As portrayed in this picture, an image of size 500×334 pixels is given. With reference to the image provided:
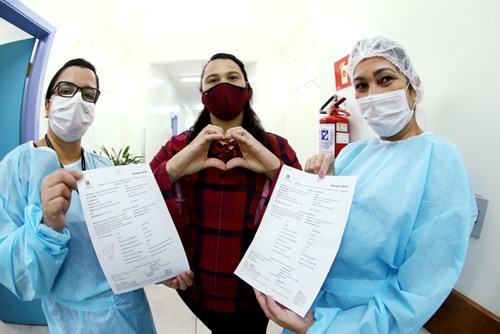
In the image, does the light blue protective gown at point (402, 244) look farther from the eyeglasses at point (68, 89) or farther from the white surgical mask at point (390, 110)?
the eyeglasses at point (68, 89)

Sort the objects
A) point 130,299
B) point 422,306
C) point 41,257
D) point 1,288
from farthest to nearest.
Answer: point 1,288 → point 130,299 → point 41,257 → point 422,306

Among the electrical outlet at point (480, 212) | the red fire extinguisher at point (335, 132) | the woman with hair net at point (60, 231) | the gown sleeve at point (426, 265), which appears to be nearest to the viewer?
the gown sleeve at point (426, 265)

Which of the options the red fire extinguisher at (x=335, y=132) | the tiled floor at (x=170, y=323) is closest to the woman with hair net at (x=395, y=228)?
the red fire extinguisher at (x=335, y=132)

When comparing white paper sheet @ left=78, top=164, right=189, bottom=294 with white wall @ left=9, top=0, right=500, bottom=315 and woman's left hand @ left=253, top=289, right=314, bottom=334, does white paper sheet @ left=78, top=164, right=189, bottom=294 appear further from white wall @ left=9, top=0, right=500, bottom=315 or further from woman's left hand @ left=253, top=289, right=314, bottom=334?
white wall @ left=9, top=0, right=500, bottom=315

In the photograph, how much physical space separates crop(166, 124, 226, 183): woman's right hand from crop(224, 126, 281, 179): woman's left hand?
0.13 ft

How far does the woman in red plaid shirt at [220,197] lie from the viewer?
673mm

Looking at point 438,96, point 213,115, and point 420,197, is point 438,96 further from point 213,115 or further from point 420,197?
point 213,115

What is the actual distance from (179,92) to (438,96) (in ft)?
22.1

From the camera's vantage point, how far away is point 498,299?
61cm

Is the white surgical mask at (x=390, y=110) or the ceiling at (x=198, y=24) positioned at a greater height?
the ceiling at (x=198, y=24)

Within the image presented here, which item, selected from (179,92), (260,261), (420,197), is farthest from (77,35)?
(179,92)

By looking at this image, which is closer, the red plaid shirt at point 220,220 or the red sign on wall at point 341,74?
the red plaid shirt at point 220,220

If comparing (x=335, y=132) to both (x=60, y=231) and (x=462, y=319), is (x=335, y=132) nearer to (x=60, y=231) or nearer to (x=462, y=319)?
(x=462, y=319)

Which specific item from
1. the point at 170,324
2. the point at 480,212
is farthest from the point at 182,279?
the point at 170,324
